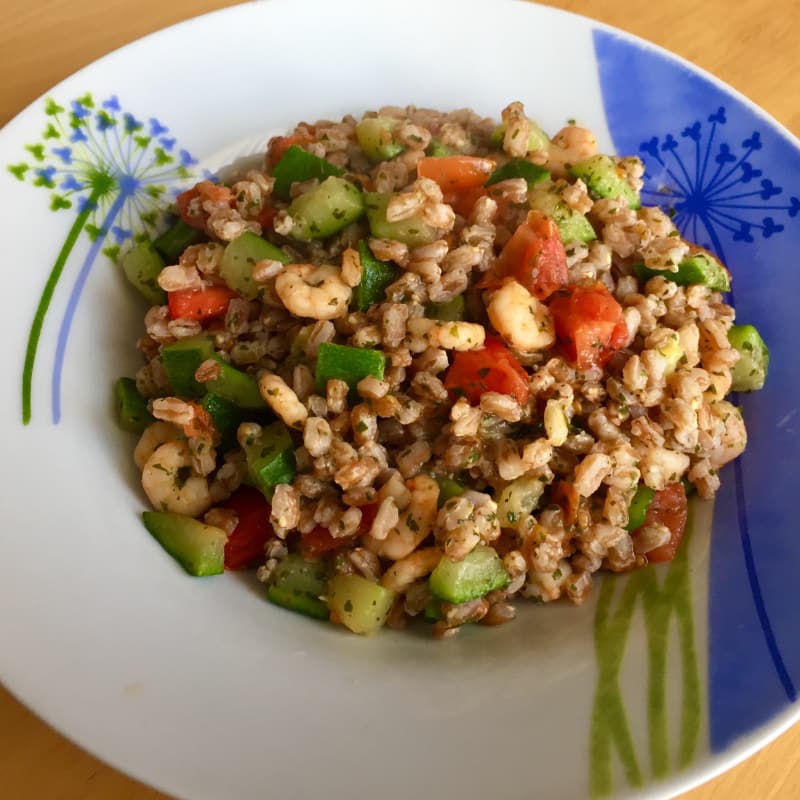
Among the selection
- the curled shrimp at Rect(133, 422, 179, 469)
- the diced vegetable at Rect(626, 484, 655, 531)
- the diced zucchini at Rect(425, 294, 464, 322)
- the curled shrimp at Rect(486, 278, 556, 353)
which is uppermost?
the curled shrimp at Rect(133, 422, 179, 469)

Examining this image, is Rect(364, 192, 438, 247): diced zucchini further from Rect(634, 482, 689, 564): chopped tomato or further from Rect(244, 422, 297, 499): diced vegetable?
Rect(634, 482, 689, 564): chopped tomato

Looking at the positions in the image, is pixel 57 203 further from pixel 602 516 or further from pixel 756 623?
pixel 756 623

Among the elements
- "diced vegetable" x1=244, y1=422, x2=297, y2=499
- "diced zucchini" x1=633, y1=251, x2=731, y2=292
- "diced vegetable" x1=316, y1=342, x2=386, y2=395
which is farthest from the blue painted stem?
"diced zucchini" x1=633, y1=251, x2=731, y2=292

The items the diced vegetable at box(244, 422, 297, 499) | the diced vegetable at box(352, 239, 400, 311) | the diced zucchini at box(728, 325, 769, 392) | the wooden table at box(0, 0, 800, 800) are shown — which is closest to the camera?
the wooden table at box(0, 0, 800, 800)

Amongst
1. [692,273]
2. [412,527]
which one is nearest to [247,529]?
[412,527]

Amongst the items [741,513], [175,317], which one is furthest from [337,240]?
[741,513]
